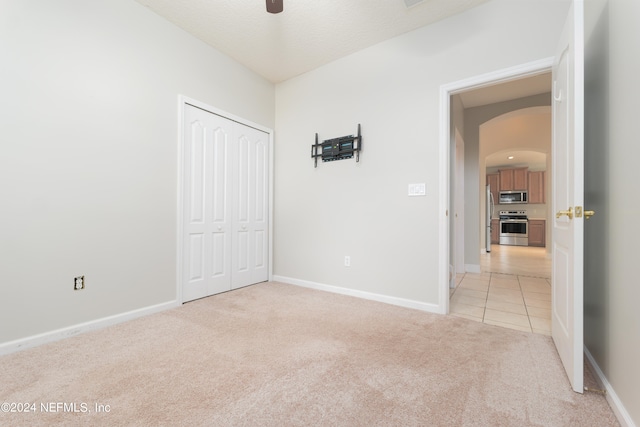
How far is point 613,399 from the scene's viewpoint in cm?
122

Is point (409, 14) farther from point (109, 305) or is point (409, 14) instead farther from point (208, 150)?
point (109, 305)

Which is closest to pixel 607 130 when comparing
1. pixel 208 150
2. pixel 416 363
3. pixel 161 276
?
pixel 416 363

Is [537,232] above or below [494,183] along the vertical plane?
below

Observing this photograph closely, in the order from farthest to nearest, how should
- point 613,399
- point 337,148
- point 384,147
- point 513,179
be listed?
point 513,179 < point 337,148 < point 384,147 < point 613,399

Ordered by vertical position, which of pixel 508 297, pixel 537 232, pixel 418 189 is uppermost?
pixel 418 189

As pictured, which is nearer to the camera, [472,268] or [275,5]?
[275,5]

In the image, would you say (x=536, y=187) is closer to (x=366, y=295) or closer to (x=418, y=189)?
(x=418, y=189)

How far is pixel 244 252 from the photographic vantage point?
3359mm

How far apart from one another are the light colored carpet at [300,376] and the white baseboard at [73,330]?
0.06 metres

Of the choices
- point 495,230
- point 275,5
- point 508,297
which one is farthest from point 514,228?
point 275,5

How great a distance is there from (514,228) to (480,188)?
4319mm

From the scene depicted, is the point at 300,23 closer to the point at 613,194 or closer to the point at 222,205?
the point at 222,205

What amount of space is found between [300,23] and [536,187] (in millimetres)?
8830

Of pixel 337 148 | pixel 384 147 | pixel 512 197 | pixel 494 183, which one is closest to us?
pixel 384 147
